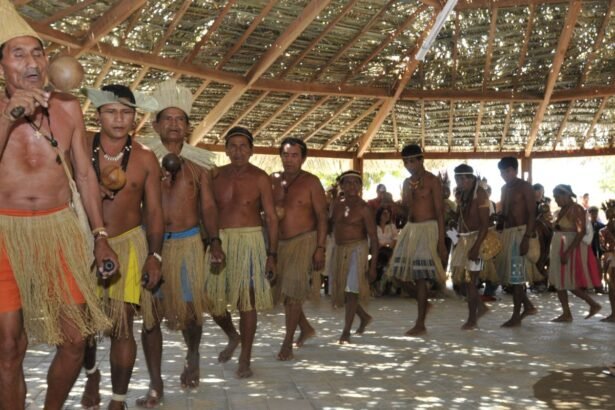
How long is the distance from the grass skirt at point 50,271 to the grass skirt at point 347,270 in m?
4.13

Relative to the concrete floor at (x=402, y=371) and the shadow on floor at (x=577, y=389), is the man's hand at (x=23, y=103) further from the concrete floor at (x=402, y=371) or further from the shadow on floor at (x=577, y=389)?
the shadow on floor at (x=577, y=389)

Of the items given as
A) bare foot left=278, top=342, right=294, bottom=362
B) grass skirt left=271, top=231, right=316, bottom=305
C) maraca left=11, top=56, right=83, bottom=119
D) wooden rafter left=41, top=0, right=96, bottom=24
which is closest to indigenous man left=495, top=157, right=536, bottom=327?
grass skirt left=271, top=231, right=316, bottom=305

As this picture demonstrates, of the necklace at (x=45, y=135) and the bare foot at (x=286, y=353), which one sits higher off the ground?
the necklace at (x=45, y=135)

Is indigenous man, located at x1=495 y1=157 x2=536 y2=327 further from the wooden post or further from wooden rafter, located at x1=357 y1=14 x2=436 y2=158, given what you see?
the wooden post

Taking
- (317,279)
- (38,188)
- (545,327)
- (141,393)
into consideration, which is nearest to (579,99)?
(545,327)

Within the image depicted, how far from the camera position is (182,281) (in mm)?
4754

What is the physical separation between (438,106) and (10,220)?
13.7 meters

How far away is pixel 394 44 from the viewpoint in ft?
45.5

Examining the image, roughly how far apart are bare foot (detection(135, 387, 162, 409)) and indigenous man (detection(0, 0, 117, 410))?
1.16 m

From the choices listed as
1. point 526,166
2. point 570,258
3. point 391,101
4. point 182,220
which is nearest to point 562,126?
point 526,166

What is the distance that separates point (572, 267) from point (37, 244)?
6429 mm

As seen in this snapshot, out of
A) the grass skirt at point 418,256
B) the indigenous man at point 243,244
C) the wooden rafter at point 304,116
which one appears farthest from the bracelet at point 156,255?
the wooden rafter at point 304,116

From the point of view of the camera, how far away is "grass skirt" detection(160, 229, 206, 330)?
4.69 metres

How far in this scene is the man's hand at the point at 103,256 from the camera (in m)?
3.31
